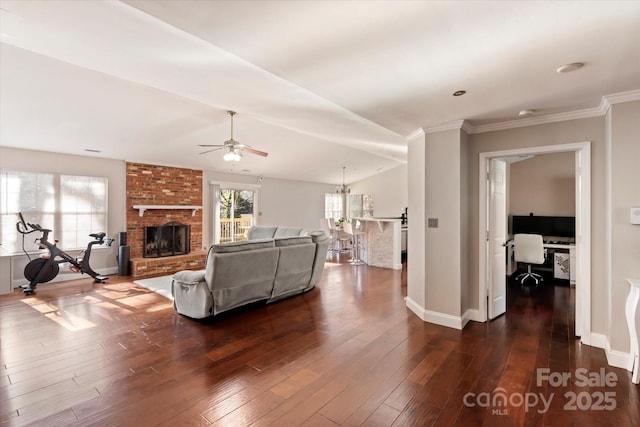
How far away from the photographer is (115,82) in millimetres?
3891

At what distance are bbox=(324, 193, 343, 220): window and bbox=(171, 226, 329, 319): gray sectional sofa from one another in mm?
6681

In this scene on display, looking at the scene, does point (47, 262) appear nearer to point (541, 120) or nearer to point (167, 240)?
point (167, 240)

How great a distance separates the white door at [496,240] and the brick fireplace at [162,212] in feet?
20.2

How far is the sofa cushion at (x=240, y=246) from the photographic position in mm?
3715

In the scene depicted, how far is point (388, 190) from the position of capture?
11.5 m

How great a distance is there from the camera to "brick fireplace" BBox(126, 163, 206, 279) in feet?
21.8

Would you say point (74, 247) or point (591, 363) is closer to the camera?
point (591, 363)

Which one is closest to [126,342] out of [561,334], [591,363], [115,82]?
[115,82]

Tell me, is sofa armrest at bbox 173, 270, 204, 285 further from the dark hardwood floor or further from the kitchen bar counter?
the kitchen bar counter

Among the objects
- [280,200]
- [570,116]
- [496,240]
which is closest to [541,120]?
[570,116]

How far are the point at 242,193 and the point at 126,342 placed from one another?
6050 mm

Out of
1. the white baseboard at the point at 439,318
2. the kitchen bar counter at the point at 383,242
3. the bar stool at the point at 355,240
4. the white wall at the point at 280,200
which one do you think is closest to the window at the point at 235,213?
the white wall at the point at 280,200

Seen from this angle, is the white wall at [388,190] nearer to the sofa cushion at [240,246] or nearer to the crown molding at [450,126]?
the crown molding at [450,126]

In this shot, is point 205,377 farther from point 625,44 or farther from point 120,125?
point 120,125
